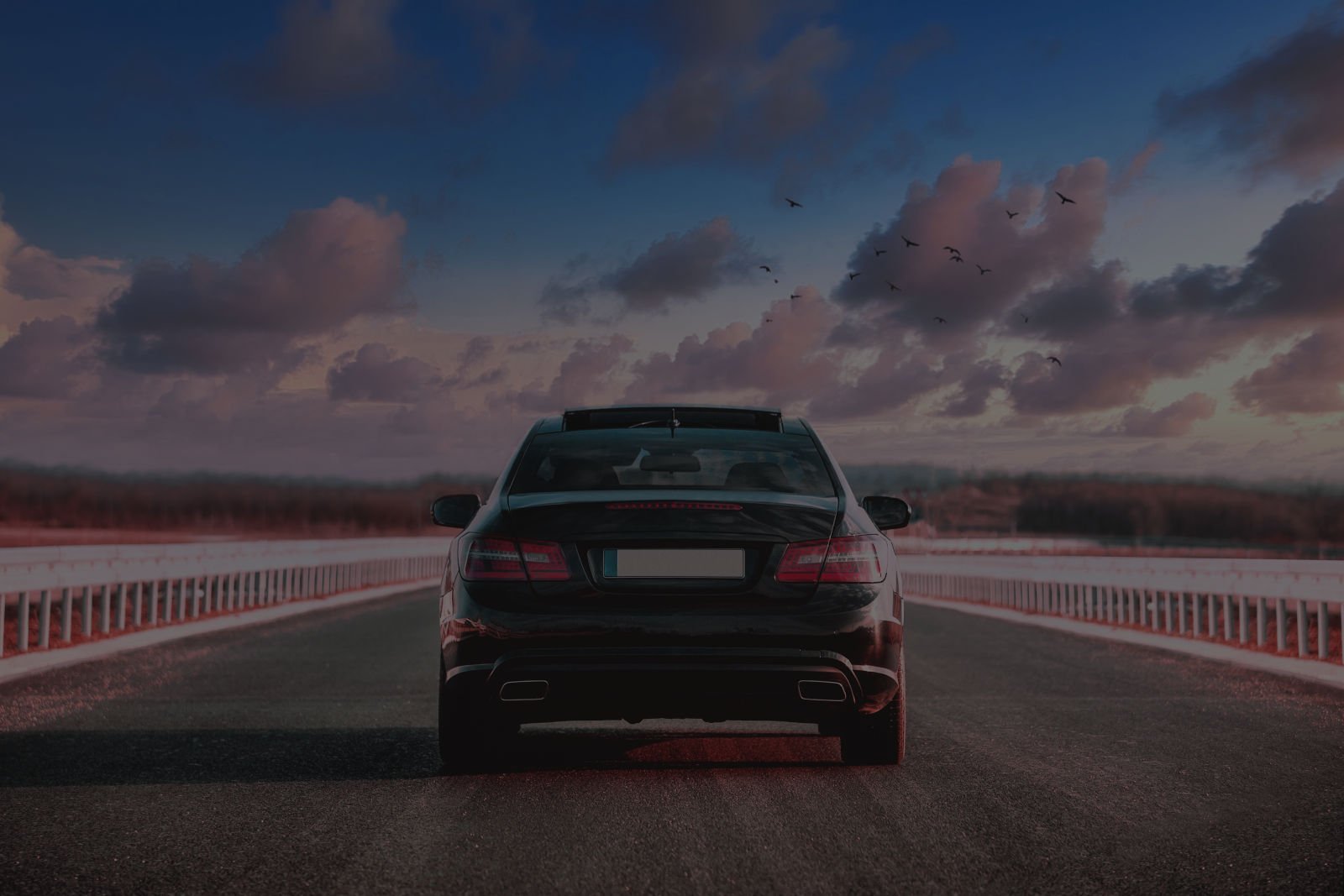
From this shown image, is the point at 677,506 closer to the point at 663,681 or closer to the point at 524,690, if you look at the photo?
the point at 663,681

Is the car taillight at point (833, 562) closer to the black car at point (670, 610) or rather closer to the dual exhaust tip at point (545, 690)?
the black car at point (670, 610)

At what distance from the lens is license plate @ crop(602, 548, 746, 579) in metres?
6.00

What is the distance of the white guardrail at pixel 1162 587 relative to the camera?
14.3 m

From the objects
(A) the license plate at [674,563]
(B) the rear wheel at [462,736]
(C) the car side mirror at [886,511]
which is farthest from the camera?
(C) the car side mirror at [886,511]

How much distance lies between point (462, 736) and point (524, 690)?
29.5 inches

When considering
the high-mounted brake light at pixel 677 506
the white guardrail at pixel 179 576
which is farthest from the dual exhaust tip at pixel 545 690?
the white guardrail at pixel 179 576

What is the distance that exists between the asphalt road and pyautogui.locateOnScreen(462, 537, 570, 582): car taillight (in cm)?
100

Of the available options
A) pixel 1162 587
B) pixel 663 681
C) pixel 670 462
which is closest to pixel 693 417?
pixel 670 462

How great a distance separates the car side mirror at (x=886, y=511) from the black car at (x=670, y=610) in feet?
2.94


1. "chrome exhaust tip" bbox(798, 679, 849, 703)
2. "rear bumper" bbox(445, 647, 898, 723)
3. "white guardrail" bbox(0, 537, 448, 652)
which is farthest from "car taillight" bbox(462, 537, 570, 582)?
"white guardrail" bbox(0, 537, 448, 652)

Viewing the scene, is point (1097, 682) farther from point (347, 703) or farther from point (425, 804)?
point (425, 804)

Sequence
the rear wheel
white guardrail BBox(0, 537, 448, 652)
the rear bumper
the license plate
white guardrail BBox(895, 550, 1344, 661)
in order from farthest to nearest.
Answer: white guardrail BBox(895, 550, 1344, 661), white guardrail BBox(0, 537, 448, 652), the rear wheel, the license plate, the rear bumper

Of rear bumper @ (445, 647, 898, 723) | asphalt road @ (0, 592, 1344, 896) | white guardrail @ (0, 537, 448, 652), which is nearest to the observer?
asphalt road @ (0, 592, 1344, 896)

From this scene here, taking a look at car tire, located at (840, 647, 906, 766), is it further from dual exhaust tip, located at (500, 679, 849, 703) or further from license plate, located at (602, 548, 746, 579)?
license plate, located at (602, 548, 746, 579)
